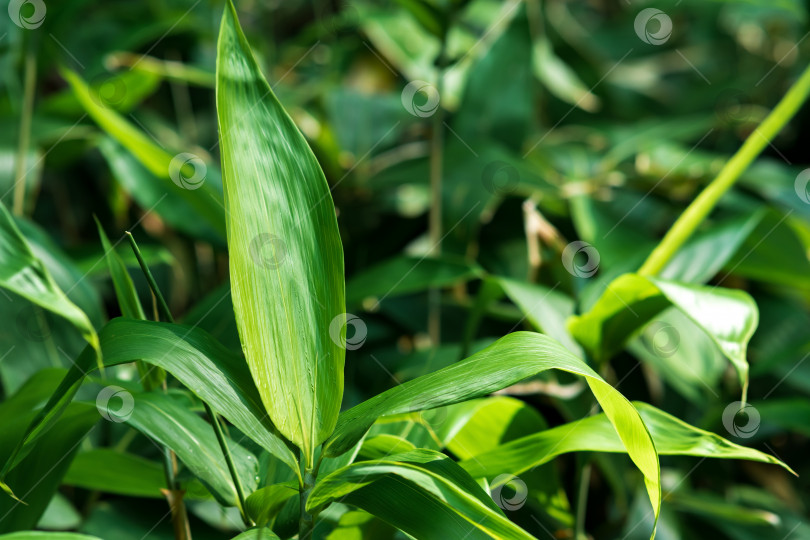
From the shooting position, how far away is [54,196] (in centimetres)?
103

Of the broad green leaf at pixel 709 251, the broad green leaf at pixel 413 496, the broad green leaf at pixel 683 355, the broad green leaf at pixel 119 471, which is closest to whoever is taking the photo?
the broad green leaf at pixel 413 496

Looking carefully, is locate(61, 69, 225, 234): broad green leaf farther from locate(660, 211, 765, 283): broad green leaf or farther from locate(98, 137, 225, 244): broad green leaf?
locate(660, 211, 765, 283): broad green leaf

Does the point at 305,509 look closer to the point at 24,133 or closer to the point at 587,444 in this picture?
the point at 587,444

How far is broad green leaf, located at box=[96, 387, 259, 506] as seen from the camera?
A: 38 cm

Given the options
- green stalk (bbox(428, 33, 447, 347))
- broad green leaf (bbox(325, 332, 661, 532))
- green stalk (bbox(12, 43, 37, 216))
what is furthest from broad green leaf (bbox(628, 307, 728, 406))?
green stalk (bbox(12, 43, 37, 216))

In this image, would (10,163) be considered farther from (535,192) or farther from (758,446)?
→ (758,446)

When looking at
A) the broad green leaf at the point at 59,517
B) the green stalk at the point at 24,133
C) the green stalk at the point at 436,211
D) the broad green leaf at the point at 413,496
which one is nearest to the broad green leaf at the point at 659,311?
the broad green leaf at the point at 413,496

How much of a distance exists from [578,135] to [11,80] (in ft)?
2.59

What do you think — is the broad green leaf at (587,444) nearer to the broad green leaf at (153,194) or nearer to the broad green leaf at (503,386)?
the broad green leaf at (503,386)

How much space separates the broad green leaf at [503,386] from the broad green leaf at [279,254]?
3 centimetres

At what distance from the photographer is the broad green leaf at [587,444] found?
0.41 m

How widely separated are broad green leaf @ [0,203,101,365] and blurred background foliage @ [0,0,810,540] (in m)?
0.10

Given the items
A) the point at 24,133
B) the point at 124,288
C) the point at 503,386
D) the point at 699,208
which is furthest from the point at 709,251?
the point at 24,133

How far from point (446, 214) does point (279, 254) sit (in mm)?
465
